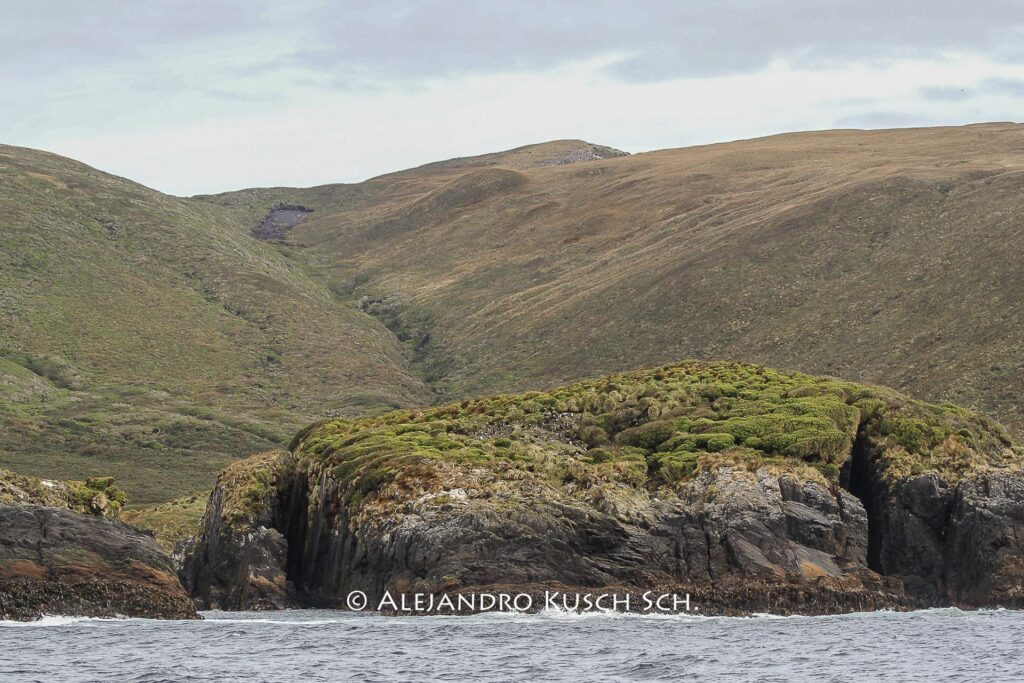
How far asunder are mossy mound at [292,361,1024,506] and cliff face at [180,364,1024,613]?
0.43 feet

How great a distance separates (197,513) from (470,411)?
26.2m

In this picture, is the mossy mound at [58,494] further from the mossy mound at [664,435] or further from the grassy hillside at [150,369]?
the grassy hillside at [150,369]

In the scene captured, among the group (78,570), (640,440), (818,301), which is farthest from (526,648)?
(818,301)

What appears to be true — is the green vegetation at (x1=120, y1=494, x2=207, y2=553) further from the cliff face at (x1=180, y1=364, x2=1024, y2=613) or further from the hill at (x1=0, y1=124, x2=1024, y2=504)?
the hill at (x1=0, y1=124, x2=1024, y2=504)

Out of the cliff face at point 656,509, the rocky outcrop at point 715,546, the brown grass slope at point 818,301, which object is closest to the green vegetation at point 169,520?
the cliff face at point 656,509

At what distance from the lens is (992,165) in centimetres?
18438

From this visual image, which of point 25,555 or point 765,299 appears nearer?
point 25,555

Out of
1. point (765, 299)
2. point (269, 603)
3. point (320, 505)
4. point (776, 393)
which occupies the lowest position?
point (269, 603)

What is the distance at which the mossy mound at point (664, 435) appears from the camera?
60.4 m

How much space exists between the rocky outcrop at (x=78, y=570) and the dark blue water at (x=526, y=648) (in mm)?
1128

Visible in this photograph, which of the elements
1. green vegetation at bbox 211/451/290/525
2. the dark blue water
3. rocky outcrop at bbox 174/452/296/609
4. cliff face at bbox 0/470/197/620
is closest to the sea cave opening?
the dark blue water

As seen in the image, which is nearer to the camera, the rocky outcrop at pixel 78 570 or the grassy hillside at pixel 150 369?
the rocky outcrop at pixel 78 570

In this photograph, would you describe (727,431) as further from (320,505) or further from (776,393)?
(320,505)

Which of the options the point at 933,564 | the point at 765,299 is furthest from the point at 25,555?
the point at 765,299
